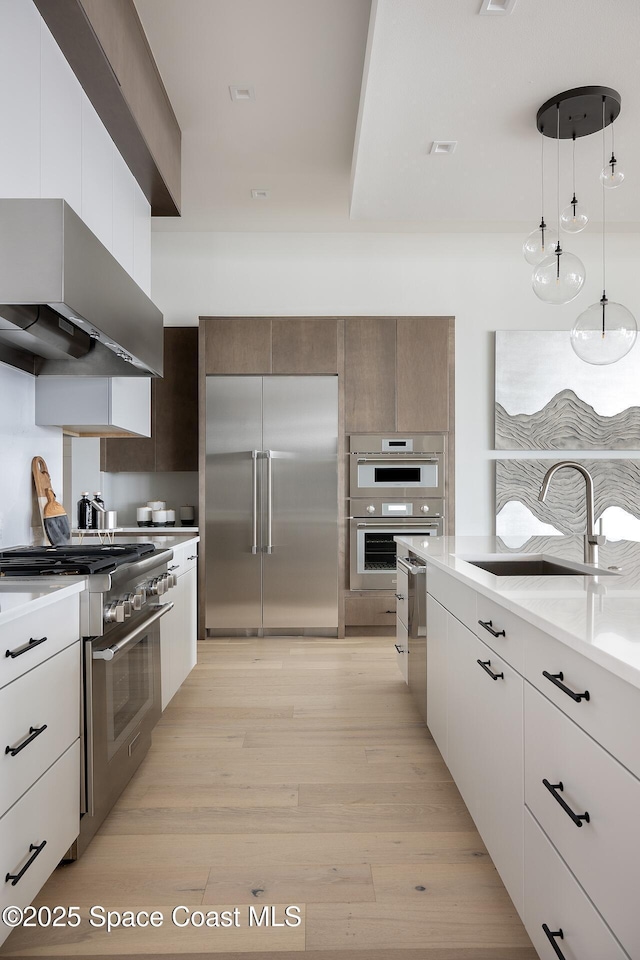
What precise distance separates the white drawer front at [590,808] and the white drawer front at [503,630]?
0.38 ft

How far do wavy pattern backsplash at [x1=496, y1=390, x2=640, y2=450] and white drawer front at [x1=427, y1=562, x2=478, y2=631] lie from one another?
2837 mm

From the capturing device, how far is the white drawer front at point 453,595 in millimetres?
1994

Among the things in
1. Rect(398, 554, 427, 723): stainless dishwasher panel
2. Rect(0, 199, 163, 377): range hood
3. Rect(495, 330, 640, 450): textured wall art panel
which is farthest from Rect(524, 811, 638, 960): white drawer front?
Rect(495, 330, 640, 450): textured wall art panel

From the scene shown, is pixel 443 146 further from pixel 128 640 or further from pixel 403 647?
pixel 128 640

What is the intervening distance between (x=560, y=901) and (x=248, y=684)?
2.56m

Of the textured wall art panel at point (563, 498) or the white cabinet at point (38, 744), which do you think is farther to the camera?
the textured wall art panel at point (563, 498)

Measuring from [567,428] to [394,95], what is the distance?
3248 millimetres

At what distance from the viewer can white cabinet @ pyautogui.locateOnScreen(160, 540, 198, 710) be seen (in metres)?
2.98

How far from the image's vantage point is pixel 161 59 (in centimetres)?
308

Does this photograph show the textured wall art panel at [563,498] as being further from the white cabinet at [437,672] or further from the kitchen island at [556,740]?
the kitchen island at [556,740]

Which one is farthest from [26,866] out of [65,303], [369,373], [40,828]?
[369,373]

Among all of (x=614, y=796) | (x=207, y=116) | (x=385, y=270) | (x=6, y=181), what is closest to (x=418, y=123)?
(x=207, y=116)

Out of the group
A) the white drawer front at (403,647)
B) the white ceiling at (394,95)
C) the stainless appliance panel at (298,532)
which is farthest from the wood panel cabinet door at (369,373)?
the white drawer front at (403,647)

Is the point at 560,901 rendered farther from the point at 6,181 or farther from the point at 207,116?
the point at 207,116
